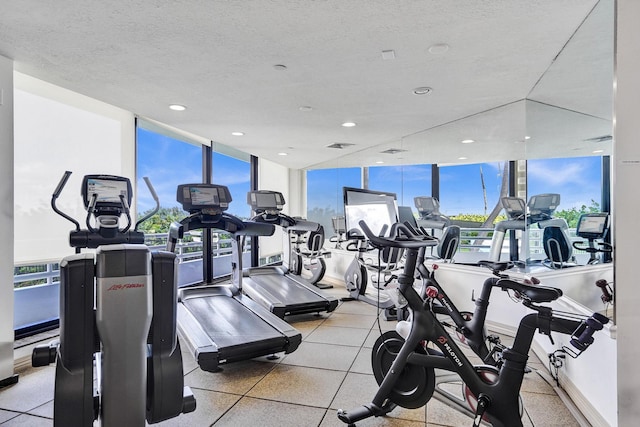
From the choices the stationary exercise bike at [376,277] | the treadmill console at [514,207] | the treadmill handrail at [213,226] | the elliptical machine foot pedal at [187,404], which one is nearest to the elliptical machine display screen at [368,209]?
the stationary exercise bike at [376,277]

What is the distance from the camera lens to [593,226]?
254 centimetres

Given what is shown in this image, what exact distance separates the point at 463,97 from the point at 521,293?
268 cm

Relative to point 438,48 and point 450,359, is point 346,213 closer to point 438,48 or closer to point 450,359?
point 438,48

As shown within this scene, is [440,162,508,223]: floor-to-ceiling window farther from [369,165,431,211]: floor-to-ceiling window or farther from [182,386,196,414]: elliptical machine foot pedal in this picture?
[182,386,196,414]: elliptical machine foot pedal

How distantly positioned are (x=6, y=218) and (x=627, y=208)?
3.97 metres

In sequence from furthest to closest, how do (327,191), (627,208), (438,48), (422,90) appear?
1. (327,191)
2. (422,90)
3. (438,48)
4. (627,208)

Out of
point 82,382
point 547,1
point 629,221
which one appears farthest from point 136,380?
point 547,1

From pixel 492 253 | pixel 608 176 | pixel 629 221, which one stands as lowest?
pixel 492 253

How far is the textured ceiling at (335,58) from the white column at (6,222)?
0.99 ft

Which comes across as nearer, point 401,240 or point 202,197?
point 401,240

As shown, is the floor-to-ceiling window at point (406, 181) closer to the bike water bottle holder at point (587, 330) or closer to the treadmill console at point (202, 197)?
the treadmill console at point (202, 197)

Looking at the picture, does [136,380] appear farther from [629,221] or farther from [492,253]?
[492,253]

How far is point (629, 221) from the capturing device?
5.56 ft

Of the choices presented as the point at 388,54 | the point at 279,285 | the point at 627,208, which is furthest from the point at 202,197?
the point at 627,208
